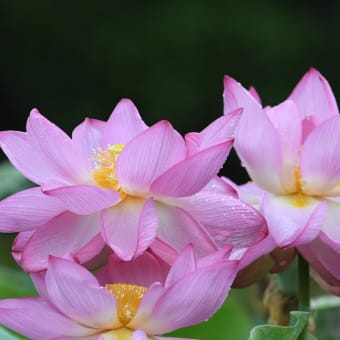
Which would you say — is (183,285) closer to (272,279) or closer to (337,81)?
(272,279)

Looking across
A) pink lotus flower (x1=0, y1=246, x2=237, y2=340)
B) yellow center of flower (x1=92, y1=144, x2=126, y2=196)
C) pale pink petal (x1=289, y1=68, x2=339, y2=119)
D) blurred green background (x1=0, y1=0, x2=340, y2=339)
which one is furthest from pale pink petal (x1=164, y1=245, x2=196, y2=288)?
blurred green background (x1=0, y1=0, x2=340, y2=339)

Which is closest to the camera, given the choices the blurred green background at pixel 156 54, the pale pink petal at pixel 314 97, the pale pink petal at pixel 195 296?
the pale pink petal at pixel 195 296

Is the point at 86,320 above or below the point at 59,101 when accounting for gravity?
above

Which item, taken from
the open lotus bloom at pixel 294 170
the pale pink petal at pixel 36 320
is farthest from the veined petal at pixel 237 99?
the pale pink petal at pixel 36 320

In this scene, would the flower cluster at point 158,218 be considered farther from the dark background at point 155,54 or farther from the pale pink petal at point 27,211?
the dark background at point 155,54

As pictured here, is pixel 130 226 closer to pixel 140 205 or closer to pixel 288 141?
pixel 140 205

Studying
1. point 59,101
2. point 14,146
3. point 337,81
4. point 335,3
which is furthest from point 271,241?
point 335,3

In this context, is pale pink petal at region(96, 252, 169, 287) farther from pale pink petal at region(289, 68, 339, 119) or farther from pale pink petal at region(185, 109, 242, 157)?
pale pink petal at region(289, 68, 339, 119)
